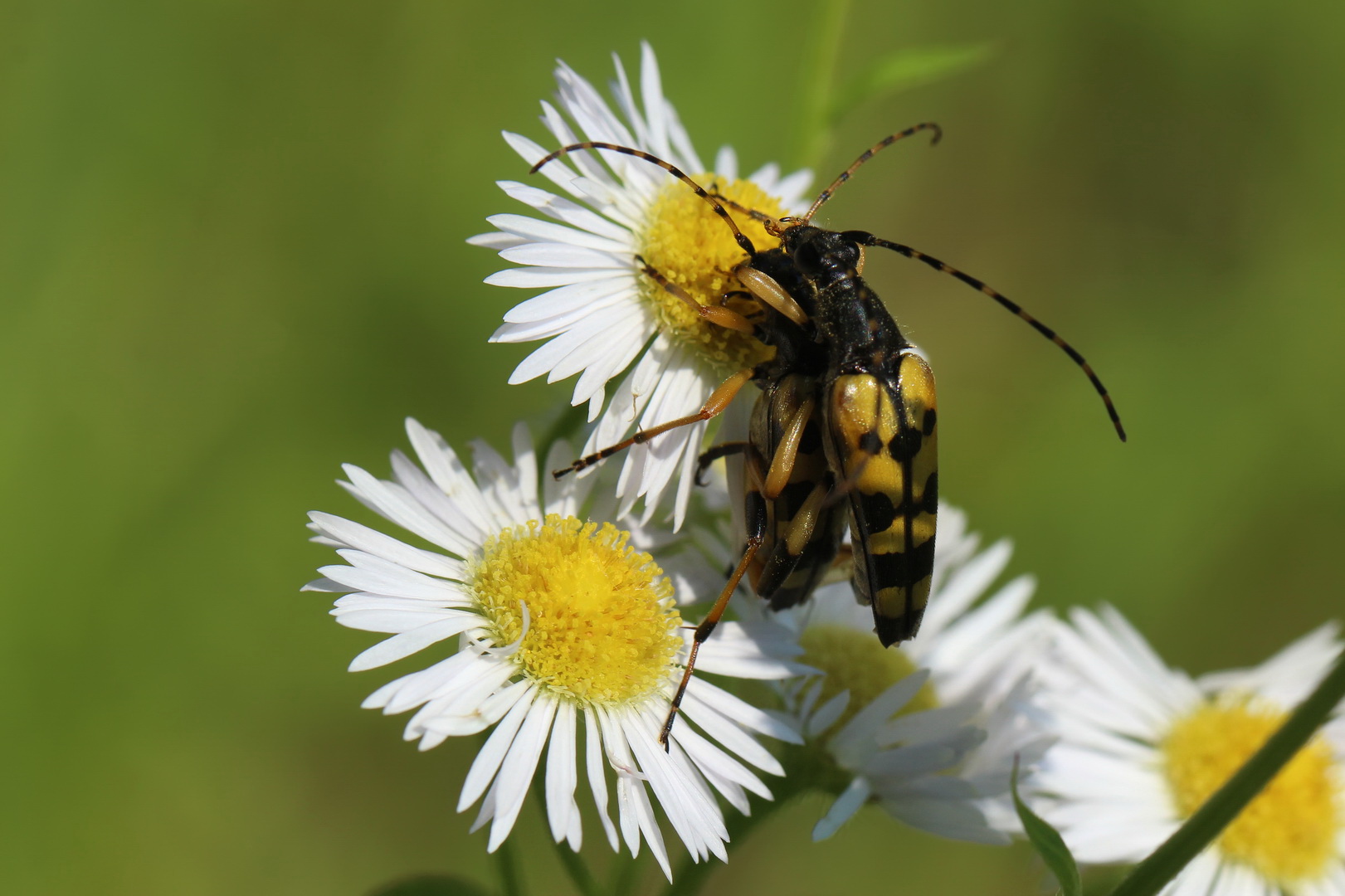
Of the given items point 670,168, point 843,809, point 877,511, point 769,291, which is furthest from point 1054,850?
point 670,168

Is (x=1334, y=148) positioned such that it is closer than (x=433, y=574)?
No

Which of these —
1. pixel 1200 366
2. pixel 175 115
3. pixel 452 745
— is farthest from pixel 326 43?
pixel 1200 366

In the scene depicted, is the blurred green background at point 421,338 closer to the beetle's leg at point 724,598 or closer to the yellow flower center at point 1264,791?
the beetle's leg at point 724,598

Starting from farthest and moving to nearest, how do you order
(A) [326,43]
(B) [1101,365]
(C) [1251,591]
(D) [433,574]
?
(B) [1101,365] < (C) [1251,591] < (A) [326,43] < (D) [433,574]

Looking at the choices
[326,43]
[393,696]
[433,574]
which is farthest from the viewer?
[326,43]

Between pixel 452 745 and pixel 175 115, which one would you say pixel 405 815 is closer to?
pixel 452 745

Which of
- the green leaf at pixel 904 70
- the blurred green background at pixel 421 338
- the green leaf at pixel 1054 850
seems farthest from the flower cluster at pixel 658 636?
the blurred green background at pixel 421 338

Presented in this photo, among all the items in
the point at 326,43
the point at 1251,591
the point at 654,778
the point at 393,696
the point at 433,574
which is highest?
the point at 326,43

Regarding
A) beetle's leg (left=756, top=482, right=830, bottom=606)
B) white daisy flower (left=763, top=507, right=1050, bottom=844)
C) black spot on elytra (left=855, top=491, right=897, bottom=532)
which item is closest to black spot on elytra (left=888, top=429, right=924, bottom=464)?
black spot on elytra (left=855, top=491, right=897, bottom=532)

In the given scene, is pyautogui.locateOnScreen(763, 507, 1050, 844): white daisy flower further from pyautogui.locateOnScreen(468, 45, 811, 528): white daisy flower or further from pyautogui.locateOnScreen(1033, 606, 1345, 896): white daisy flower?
pyautogui.locateOnScreen(468, 45, 811, 528): white daisy flower
